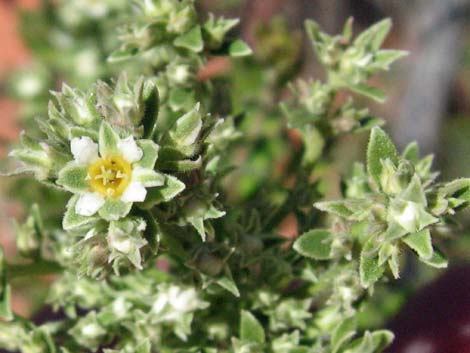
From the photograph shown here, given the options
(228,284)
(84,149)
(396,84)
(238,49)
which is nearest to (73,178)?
(84,149)

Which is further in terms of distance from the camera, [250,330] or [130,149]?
[250,330]

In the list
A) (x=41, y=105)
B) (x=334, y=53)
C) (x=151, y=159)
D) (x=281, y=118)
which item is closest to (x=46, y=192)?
(x=41, y=105)

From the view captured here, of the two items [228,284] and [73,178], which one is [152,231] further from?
[228,284]

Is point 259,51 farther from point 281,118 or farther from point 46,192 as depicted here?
point 46,192

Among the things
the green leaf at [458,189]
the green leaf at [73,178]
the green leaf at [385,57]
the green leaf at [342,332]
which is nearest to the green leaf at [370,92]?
the green leaf at [385,57]

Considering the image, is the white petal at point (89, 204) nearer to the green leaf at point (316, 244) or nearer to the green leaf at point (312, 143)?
the green leaf at point (316, 244)

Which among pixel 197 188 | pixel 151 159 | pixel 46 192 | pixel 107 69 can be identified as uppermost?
pixel 151 159

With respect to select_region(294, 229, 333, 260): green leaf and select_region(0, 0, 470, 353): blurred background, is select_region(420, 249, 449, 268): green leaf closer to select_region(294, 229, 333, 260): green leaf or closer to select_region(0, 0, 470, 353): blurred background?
select_region(294, 229, 333, 260): green leaf
